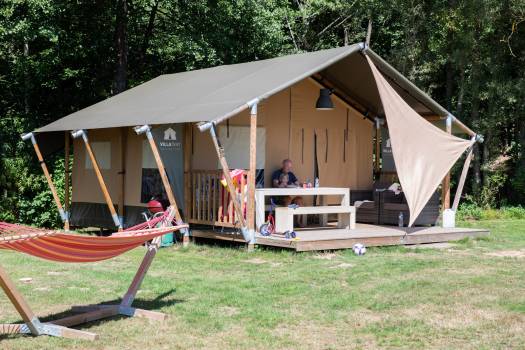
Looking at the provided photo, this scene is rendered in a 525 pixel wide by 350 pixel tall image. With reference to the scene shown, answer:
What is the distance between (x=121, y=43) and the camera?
54.9 ft

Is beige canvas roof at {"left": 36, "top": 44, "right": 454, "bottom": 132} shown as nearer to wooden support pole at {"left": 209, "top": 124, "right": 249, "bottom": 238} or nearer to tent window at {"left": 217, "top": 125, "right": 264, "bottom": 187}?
wooden support pole at {"left": 209, "top": 124, "right": 249, "bottom": 238}

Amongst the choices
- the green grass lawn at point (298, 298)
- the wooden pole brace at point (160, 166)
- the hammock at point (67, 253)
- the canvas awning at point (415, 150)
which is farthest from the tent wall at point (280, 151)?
the hammock at point (67, 253)

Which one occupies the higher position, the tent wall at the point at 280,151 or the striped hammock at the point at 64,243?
the tent wall at the point at 280,151

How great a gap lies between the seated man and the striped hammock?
18.8 ft

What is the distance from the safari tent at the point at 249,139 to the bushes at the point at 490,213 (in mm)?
2702

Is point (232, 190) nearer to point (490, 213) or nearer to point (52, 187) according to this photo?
point (52, 187)

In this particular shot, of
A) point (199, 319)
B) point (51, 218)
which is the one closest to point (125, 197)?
point (51, 218)

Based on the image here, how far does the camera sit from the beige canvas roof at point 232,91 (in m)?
9.70

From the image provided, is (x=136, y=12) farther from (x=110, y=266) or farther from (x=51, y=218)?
(x=110, y=266)

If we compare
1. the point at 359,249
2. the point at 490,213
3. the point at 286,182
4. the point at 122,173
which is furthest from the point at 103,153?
the point at 490,213

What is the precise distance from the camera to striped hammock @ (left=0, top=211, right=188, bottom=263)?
4.54m

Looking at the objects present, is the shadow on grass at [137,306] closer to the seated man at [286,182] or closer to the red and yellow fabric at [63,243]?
the red and yellow fabric at [63,243]

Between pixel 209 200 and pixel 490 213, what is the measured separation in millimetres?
7437

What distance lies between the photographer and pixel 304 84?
40.3 feet
